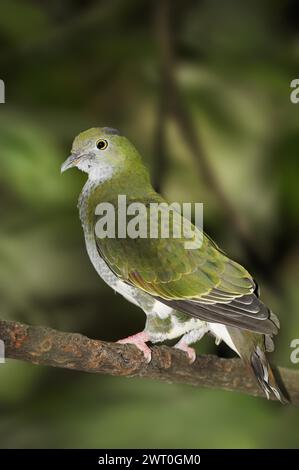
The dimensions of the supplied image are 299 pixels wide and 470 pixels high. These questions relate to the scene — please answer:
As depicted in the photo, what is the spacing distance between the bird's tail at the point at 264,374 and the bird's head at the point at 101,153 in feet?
1.42

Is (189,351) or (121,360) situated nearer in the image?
(121,360)

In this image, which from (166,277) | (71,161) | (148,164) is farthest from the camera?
(148,164)

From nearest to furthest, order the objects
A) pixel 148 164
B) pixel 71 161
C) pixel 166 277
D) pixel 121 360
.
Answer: pixel 121 360 → pixel 166 277 → pixel 71 161 → pixel 148 164

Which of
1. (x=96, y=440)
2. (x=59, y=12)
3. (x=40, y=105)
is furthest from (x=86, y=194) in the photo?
(x=59, y=12)

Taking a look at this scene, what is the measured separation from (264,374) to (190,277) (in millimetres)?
199

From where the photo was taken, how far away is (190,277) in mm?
1343

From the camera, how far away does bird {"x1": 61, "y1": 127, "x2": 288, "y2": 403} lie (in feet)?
4.25

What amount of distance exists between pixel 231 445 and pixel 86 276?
109 cm

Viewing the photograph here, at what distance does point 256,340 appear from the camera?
1366mm

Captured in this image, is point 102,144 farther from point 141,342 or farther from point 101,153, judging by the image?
point 141,342

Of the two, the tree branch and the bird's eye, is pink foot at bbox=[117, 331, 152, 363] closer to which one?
the tree branch

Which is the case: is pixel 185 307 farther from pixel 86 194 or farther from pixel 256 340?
pixel 86 194

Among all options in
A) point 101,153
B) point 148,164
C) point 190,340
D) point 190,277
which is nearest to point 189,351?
point 190,340

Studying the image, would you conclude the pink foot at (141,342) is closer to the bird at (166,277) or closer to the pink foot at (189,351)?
the bird at (166,277)
